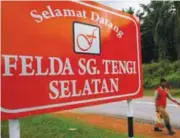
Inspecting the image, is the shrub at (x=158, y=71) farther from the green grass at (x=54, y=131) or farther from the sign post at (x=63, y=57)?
the sign post at (x=63, y=57)

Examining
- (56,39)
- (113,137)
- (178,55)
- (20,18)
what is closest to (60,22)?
(56,39)

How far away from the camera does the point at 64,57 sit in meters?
3.84

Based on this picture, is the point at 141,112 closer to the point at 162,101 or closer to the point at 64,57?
the point at 162,101

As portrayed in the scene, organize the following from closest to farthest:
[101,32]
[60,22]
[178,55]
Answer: [60,22] < [101,32] < [178,55]

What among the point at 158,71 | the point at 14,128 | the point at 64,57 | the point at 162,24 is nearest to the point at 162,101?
the point at 64,57

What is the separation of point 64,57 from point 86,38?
0.38 meters

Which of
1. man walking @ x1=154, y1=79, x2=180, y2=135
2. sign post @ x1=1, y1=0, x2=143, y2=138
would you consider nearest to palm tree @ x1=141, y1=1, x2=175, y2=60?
man walking @ x1=154, y1=79, x2=180, y2=135

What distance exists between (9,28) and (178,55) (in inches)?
1626

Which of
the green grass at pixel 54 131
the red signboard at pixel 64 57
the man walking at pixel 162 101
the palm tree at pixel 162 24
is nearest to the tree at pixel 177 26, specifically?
the palm tree at pixel 162 24

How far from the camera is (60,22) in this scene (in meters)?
3.85

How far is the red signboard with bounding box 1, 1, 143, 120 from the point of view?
3385 millimetres

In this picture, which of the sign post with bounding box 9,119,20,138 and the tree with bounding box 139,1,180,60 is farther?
the tree with bounding box 139,1,180,60

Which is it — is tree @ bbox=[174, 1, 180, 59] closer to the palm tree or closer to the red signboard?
the palm tree

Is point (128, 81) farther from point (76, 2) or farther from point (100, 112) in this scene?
point (100, 112)
